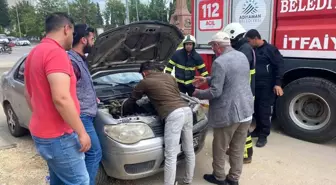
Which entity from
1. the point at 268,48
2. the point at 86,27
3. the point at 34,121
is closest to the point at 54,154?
the point at 34,121

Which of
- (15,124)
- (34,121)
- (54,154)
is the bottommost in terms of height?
(15,124)

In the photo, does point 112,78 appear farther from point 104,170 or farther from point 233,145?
point 233,145

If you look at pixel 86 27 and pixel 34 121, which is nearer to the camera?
pixel 34 121

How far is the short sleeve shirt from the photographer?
71.6 inches

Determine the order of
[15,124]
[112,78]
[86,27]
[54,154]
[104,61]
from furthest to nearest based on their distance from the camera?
[15,124], [112,78], [104,61], [86,27], [54,154]

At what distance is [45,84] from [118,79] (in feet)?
7.17

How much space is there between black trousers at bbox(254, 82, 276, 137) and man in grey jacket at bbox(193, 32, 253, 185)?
1.27 metres

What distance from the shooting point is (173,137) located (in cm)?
284

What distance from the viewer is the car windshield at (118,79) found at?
3891mm

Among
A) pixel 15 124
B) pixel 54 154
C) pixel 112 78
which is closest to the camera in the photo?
pixel 54 154

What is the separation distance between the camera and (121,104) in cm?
342

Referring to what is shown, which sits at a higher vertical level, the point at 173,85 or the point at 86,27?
the point at 86,27

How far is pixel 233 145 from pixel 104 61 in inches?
74.2

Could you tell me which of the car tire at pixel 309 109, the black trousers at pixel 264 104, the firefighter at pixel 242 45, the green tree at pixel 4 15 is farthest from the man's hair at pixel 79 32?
the green tree at pixel 4 15
